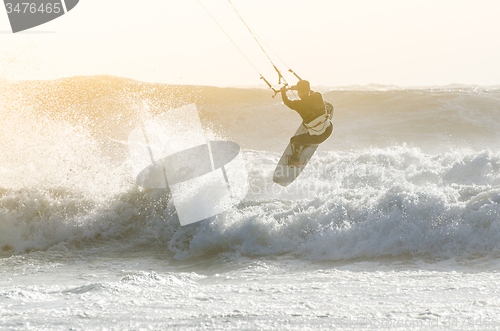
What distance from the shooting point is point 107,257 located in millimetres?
8227

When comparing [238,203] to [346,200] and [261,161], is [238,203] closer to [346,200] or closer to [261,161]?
[346,200]
